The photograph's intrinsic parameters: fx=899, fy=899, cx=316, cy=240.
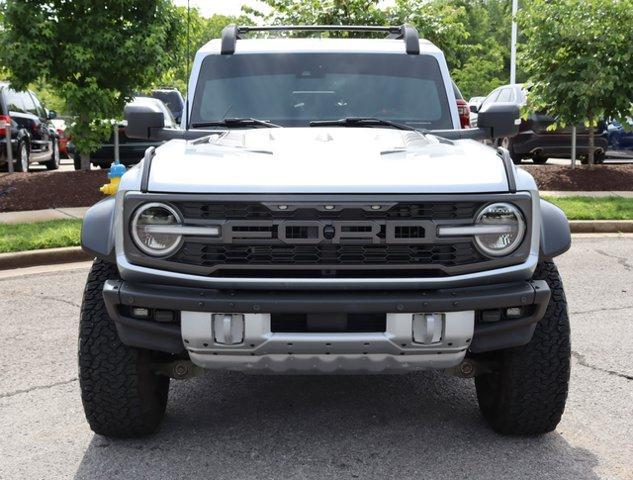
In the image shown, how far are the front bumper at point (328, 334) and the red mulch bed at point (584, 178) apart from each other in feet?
35.2

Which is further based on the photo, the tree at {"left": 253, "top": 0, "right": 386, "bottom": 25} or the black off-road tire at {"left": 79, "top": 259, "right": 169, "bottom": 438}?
the tree at {"left": 253, "top": 0, "right": 386, "bottom": 25}

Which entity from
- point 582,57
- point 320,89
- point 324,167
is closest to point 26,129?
point 582,57

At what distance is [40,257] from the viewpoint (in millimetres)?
8680

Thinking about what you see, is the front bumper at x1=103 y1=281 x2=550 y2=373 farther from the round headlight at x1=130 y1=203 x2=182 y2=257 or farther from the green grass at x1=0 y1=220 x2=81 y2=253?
the green grass at x1=0 y1=220 x2=81 y2=253

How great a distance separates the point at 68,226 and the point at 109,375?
649 centimetres

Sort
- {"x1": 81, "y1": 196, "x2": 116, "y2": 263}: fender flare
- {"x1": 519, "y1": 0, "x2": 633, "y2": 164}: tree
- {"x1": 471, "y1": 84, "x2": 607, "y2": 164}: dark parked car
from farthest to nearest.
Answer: {"x1": 471, "y1": 84, "x2": 607, "y2": 164}: dark parked car < {"x1": 519, "y1": 0, "x2": 633, "y2": 164}: tree < {"x1": 81, "y1": 196, "x2": 116, "y2": 263}: fender flare

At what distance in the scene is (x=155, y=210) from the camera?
352cm

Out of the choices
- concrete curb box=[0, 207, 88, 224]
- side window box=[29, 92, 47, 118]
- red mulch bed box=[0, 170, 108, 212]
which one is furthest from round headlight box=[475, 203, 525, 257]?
side window box=[29, 92, 47, 118]

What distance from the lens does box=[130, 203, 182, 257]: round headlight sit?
11.4 ft

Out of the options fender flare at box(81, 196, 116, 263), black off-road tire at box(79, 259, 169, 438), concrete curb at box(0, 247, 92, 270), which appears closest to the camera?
fender flare at box(81, 196, 116, 263)

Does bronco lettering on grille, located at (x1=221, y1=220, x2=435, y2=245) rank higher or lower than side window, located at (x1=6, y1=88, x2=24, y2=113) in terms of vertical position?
lower

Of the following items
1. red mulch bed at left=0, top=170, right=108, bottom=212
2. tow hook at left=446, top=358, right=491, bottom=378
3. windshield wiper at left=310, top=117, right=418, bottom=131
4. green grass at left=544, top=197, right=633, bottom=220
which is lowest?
green grass at left=544, top=197, right=633, bottom=220

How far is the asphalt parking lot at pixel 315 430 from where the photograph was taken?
3662 mm

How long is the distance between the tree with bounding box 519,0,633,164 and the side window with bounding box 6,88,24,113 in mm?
9106
